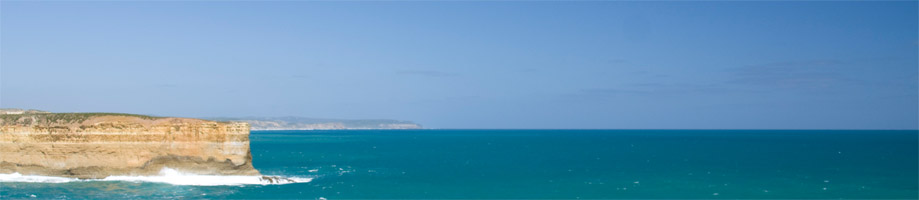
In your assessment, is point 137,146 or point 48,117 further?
point 48,117

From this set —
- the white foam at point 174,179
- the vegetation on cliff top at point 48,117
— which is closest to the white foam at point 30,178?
the white foam at point 174,179

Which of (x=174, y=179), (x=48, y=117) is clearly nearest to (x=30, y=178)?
(x=48, y=117)

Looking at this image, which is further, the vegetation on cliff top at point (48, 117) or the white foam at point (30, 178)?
the vegetation on cliff top at point (48, 117)

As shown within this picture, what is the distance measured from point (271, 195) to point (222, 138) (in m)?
7.52

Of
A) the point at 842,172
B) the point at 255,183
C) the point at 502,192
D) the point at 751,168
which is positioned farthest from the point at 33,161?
the point at 842,172

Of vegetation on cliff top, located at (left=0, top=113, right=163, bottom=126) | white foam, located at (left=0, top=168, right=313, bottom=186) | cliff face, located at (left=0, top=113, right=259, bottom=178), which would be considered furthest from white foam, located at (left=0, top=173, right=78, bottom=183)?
vegetation on cliff top, located at (left=0, top=113, right=163, bottom=126)

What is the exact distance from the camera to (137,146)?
42719 mm

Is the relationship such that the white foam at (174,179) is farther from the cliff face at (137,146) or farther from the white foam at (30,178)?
the cliff face at (137,146)

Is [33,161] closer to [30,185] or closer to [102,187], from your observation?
[30,185]

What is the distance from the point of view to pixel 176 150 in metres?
42.8

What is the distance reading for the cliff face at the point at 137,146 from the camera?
140 feet

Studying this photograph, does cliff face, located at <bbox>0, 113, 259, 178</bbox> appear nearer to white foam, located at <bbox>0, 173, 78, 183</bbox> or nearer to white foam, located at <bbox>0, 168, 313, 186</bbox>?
white foam, located at <bbox>0, 168, 313, 186</bbox>

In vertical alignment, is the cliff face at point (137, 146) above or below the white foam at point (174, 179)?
above

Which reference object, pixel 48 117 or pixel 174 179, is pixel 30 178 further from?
pixel 174 179
